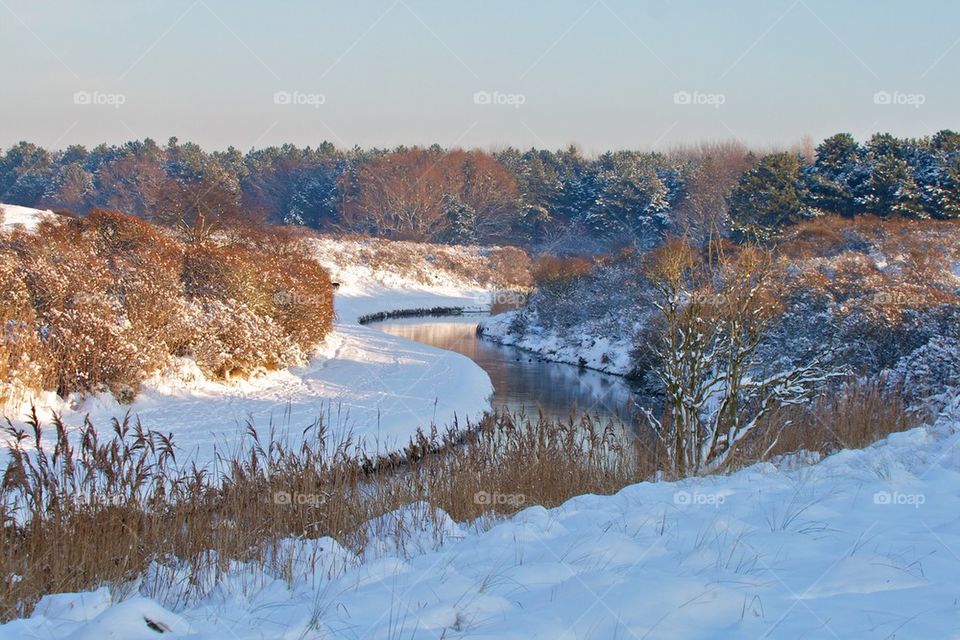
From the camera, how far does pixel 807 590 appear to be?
9.39 feet

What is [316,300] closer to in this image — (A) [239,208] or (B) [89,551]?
(A) [239,208]

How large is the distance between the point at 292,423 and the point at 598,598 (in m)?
8.38

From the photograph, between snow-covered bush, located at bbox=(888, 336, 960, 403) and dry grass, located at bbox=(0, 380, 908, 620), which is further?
snow-covered bush, located at bbox=(888, 336, 960, 403)

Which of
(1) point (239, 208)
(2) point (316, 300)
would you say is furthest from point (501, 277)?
(2) point (316, 300)
